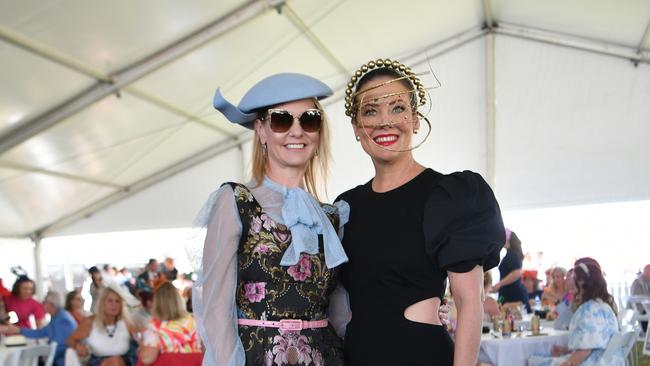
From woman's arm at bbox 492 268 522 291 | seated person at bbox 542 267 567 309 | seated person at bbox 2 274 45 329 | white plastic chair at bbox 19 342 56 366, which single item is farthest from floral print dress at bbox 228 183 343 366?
seated person at bbox 2 274 45 329

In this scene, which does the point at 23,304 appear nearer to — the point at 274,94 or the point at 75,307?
the point at 75,307

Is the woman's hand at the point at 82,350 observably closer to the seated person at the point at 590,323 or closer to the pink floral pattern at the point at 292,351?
the seated person at the point at 590,323

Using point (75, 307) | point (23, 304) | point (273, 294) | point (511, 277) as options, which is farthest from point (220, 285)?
point (23, 304)

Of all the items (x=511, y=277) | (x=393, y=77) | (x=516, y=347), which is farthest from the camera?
(x=511, y=277)

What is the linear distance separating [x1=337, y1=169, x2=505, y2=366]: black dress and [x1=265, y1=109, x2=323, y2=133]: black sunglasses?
287mm

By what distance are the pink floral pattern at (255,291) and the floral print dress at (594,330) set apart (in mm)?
3759

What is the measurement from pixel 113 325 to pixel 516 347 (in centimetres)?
333

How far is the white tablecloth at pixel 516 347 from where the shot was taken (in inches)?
205

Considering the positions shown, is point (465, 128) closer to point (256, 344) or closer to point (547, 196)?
point (547, 196)

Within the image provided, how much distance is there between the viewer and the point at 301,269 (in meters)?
1.79

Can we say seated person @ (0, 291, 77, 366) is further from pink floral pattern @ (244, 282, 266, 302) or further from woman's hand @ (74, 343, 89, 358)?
pink floral pattern @ (244, 282, 266, 302)

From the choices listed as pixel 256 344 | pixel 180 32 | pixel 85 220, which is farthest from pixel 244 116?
pixel 85 220

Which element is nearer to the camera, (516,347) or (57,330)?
(516,347)

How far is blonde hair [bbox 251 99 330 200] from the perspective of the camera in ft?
6.48
